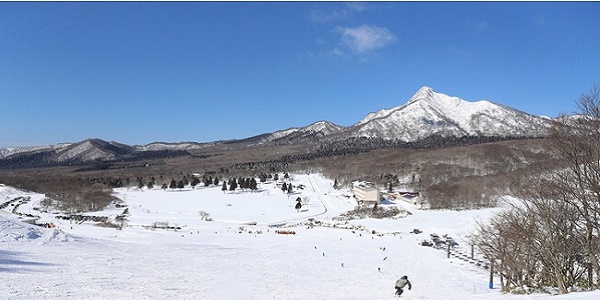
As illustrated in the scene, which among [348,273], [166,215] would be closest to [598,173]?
[348,273]

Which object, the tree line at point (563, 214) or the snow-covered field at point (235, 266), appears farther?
the snow-covered field at point (235, 266)

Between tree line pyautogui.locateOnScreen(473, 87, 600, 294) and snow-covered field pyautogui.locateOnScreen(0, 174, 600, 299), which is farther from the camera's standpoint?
snow-covered field pyautogui.locateOnScreen(0, 174, 600, 299)

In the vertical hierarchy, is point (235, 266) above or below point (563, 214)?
below

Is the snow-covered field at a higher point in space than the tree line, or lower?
lower

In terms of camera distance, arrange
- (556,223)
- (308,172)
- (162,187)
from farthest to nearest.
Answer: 1. (308,172)
2. (162,187)
3. (556,223)

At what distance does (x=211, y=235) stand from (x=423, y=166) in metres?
105

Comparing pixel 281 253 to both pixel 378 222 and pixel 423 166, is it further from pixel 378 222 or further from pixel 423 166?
pixel 423 166

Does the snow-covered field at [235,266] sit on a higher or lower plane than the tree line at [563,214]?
lower

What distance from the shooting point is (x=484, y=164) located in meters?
131

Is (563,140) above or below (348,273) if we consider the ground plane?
above

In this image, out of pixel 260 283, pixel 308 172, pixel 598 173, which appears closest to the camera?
pixel 598 173

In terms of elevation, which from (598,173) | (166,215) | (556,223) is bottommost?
(166,215)

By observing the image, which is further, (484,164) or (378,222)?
(484,164)

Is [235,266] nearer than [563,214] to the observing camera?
No
